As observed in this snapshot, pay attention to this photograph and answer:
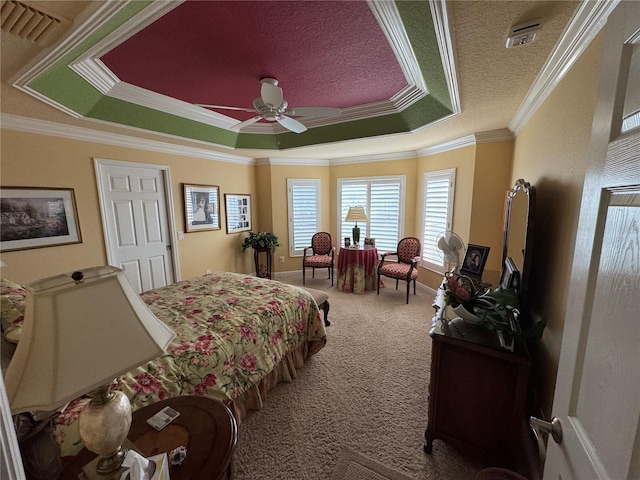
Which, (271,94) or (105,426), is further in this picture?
(271,94)

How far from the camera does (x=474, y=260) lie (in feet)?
8.14

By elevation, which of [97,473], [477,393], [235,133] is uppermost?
[235,133]

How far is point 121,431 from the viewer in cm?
81

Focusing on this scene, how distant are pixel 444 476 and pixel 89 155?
444 cm

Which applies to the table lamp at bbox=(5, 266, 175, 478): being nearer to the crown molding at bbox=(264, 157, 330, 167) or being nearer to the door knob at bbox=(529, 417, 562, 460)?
the door knob at bbox=(529, 417, 562, 460)

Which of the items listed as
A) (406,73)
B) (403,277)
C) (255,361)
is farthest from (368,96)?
(255,361)

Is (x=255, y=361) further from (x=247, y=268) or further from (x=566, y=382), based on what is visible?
(x=247, y=268)

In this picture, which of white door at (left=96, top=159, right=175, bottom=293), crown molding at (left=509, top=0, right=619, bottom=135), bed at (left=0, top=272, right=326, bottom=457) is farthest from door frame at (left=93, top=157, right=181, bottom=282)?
crown molding at (left=509, top=0, right=619, bottom=135)

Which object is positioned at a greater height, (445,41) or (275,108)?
(445,41)

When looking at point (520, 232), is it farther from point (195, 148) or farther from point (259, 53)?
point (195, 148)

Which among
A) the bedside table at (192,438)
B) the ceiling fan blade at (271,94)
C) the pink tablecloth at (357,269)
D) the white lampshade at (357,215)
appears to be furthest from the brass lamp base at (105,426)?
the white lampshade at (357,215)

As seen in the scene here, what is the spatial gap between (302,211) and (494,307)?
13.9ft

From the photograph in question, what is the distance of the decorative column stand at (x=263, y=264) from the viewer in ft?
16.3

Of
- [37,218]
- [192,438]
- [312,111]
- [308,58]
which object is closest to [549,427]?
[192,438]
